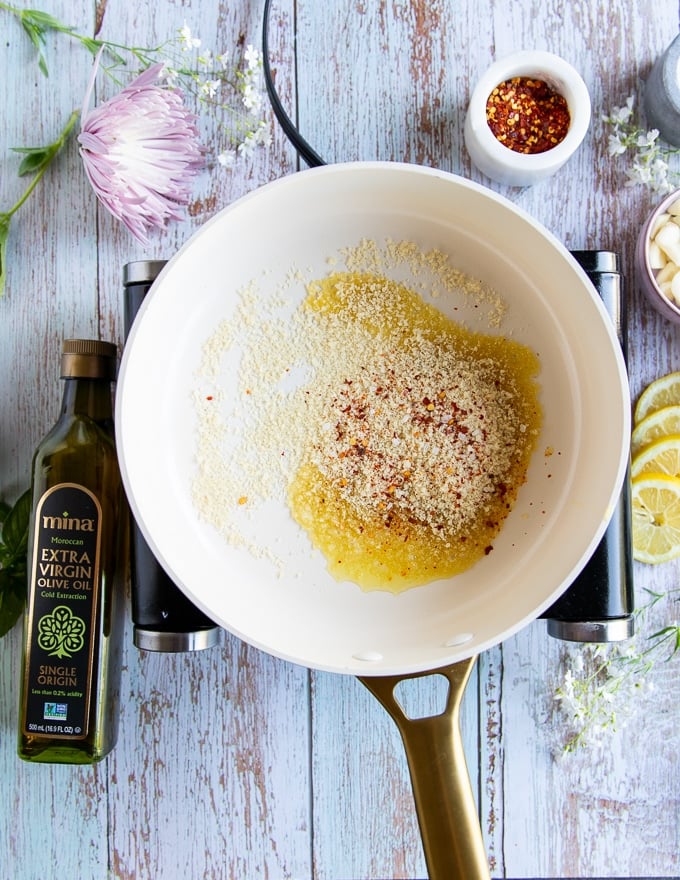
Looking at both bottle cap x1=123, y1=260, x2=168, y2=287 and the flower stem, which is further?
the flower stem

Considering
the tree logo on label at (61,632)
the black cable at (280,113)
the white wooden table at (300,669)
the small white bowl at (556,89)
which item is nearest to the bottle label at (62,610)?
the tree logo on label at (61,632)

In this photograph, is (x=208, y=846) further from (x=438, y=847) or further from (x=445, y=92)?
(x=445, y=92)

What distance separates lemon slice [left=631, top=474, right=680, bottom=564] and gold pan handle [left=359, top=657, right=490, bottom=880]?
0.28 metres

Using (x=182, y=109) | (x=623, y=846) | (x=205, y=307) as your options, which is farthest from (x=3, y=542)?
(x=623, y=846)

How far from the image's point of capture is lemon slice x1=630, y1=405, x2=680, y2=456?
0.91 meters

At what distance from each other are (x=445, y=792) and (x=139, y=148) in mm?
768

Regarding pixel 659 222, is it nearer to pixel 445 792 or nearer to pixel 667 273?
pixel 667 273

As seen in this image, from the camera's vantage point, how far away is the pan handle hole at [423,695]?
3.09 ft

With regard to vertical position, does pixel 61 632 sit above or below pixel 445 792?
above

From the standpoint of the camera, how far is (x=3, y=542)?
3.00ft

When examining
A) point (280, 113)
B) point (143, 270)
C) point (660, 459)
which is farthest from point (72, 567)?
point (660, 459)

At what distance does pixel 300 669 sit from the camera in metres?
0.95

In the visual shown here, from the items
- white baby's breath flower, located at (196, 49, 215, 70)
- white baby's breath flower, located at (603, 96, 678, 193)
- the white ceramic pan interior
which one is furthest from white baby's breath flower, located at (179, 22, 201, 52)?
white baby's breath flower, located at (603, 96, 678, 193)

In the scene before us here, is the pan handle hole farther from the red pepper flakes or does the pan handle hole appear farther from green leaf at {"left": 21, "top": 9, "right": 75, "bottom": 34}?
green leaf at {"left": 21, "top": 9, "right": 75, "bottom": 34}
